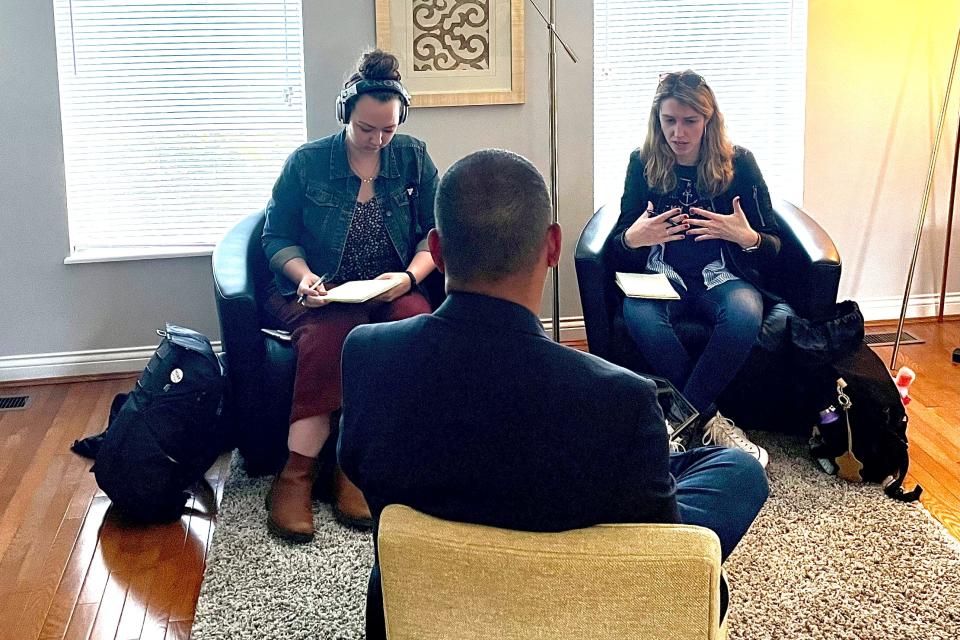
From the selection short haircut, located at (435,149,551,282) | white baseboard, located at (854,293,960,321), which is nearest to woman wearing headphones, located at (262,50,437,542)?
short haircut, located at (435,149,551,282)

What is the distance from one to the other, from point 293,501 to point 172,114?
1.79 metres

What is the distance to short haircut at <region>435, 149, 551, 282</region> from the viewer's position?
1526mm

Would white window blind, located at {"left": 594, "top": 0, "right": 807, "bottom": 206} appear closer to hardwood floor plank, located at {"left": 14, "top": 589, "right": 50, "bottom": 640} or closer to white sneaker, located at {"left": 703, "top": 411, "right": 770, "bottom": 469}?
white sneaker, located at {"left": 703, "top": 411, "right": 770, "bottom": 469}

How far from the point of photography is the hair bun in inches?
122

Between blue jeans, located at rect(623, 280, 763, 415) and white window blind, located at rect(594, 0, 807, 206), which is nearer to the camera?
blue jeans, located at rect(623, 280, 763, 415)

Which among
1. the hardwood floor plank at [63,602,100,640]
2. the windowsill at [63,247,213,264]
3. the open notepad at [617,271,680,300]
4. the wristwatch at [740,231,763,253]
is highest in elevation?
the wristwatch at [740,231,763,253]

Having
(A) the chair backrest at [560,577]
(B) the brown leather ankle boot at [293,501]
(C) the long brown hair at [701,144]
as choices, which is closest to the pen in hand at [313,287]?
(B) the brown leather ankle boot at [293,501]

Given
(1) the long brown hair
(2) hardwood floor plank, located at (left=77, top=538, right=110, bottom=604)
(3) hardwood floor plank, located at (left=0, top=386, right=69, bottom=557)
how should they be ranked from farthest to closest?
(1) the long brown hair → (3) hardwood floor plank, located at (left=0, top=386, right=69, bottom=557) → (2) hardwood floor plank, located at (left=77, top=538, right=110, bottom=604)

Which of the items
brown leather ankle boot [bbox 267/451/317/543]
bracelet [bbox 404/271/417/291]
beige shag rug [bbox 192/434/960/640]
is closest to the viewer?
beige shag rug [bbox 192/434/960/640]

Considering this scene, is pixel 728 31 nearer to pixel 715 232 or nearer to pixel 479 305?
pixel 715 232

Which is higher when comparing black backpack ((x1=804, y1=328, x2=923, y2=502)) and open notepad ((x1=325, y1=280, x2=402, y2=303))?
open notepad ((x1=325, y1=280, x2=402, y2=303))

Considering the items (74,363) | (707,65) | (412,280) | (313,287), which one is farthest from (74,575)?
(707,65)

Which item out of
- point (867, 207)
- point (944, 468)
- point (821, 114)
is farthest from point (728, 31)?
point (944, 468)

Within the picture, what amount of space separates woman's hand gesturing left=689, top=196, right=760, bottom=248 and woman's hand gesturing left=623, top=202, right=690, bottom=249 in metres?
0.04
